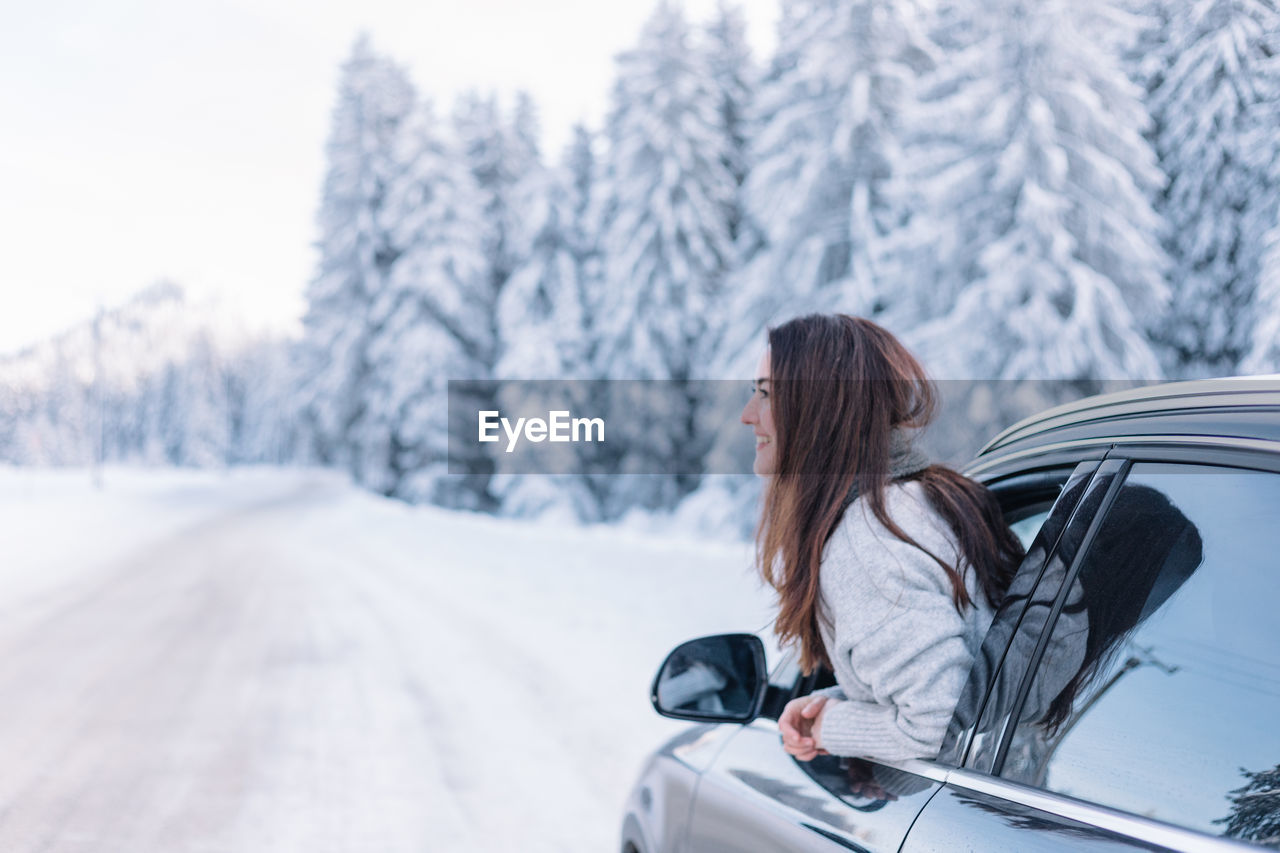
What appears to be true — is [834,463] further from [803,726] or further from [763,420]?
[803,726]

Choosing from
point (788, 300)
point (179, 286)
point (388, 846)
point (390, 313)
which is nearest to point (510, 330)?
point (390, 313)

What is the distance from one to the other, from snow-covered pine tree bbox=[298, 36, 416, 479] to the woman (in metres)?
32.7

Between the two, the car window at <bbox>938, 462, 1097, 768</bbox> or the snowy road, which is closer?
the car window at <bbox>938, 462, 1097, 768</bbox>

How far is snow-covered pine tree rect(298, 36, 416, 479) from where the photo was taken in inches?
1359

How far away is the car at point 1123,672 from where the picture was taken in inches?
49.2

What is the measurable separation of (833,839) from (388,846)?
3504 millimetres

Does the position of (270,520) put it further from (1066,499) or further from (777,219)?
(1066,499)

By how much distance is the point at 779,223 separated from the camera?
19609 mm

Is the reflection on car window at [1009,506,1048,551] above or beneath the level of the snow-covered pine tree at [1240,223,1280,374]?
beneath

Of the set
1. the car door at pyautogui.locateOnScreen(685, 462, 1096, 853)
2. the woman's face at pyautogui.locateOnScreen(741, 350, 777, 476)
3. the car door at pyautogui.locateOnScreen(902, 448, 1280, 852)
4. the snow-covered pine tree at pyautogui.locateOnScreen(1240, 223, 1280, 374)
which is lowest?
the car door at pyautogui.locateOnScreen(685, 462, 1096, 853)

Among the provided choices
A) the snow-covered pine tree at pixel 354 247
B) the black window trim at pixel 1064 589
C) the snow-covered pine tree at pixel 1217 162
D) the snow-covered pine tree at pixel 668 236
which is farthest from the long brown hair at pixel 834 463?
→ the snow-covered pine tree at pixel 354 247

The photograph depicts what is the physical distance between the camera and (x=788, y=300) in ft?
65.3

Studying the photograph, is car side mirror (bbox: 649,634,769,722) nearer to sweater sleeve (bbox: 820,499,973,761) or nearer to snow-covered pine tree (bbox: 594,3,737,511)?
sweater sleeve (bbox: 820,499,973,761)

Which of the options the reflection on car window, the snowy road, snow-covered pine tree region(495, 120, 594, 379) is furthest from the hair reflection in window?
snow-covered pine tree region(495, 120, 594, 379)
